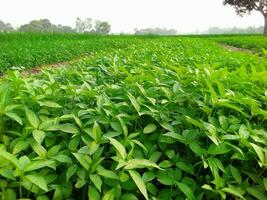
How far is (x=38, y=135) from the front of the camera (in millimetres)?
1466

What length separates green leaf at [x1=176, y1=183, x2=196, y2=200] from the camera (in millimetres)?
1438

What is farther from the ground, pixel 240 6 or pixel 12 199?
pixel 12 199

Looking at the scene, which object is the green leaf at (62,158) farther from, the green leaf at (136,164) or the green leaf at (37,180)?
the green leaf at (136,164)

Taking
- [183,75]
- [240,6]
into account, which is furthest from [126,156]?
[240,6]

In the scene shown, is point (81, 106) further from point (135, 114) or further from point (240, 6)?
point (240, 6)

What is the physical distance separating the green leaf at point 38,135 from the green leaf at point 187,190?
577 millimetres

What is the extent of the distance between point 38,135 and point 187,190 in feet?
2.07

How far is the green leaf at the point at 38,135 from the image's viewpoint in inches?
57.2

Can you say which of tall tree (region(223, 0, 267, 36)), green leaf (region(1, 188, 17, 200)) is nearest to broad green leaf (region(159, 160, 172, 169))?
green leaf (region(1, 188, 17, 200))

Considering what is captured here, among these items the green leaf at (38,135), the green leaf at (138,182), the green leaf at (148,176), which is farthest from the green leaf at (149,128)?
the green leaf at (38,135)

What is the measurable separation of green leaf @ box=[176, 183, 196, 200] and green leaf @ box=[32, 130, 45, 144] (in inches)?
22.7

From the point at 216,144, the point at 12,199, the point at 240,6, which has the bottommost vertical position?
the point at 240,6

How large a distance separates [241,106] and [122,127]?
72cm

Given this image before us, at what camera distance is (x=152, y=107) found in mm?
1804
